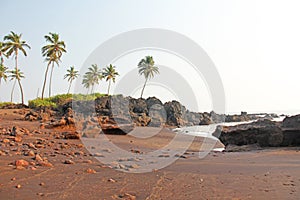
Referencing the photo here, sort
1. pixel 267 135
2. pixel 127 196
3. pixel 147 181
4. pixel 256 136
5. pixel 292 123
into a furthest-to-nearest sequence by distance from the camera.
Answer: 1. pixel 292 123
2. pixel 256 136
3. pixel 267 135
4. pixel 147 181
5. pixel 127 196

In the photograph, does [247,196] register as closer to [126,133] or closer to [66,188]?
[66,188]

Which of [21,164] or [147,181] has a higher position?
[21,164]

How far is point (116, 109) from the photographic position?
29578mm

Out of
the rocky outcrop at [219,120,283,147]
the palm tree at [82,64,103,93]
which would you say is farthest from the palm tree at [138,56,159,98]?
the rocky outcrop at [219,120,283,147]

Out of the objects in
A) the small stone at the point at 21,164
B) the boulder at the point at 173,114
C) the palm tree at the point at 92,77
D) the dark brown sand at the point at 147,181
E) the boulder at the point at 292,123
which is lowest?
the dark brown sand at the point at 147,181

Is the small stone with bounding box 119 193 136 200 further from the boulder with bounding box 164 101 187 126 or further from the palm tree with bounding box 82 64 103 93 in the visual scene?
the palm tree with bounding box 82 64 103 93

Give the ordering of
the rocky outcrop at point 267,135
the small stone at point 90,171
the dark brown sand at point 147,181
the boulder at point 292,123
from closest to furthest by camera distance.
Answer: the dark brown sand at point 147,181 → the small stone at point 90,171 → the rocky outcrop at point 267,135 → the boulder at point 292,123

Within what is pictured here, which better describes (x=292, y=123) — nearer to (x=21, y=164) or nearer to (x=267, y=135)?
(x=267, y=135)

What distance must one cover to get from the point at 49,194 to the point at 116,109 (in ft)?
84.1

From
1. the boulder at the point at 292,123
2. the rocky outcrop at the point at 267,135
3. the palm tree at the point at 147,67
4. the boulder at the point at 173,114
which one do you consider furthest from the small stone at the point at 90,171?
the palm tree at the point at 147,67

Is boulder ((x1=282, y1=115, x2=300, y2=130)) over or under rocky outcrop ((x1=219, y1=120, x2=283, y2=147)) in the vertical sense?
over

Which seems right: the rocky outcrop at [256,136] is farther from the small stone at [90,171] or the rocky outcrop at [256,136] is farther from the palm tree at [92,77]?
the palm tree at [92,77]

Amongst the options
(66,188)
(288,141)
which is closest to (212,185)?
(66,188)

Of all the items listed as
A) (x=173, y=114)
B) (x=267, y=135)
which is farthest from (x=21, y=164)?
(x=173, y=114)
